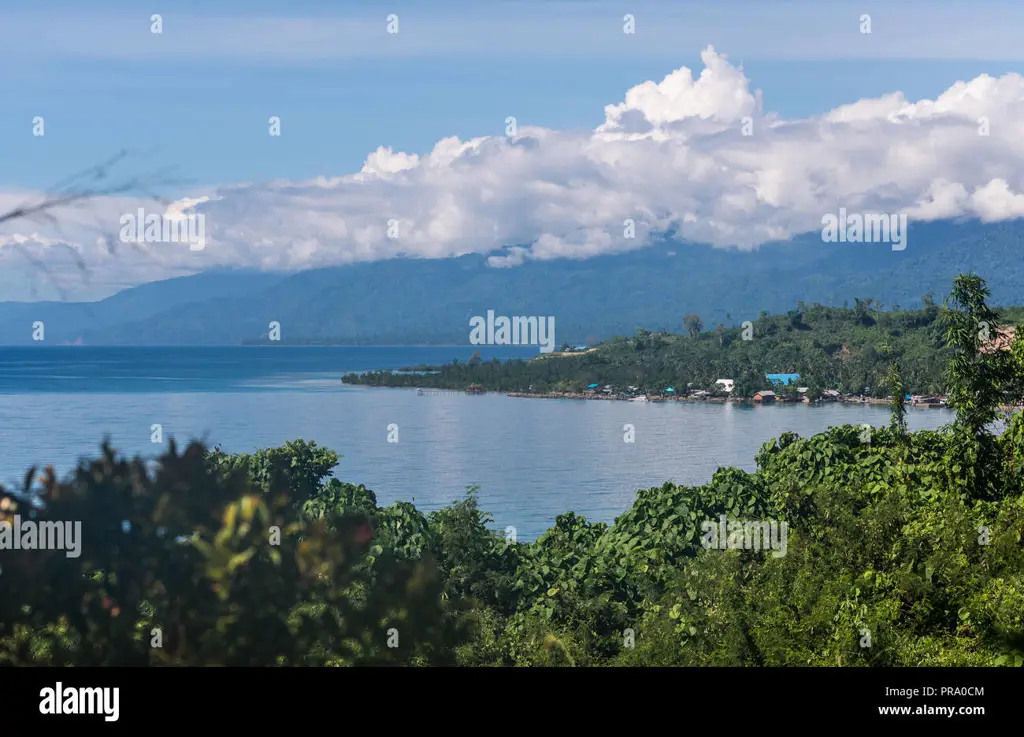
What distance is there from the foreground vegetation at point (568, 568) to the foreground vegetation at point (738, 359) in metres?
19.8

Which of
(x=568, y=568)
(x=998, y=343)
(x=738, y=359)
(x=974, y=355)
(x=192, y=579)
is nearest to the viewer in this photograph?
(x=192, y=579)

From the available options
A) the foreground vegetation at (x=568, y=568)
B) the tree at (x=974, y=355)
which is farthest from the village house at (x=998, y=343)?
the foreground vegetation at (x=568, y=568)

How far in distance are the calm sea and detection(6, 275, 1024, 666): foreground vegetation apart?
666cm

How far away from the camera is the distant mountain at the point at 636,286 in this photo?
3878 cm

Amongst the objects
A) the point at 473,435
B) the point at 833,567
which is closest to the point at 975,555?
the point at 833,567

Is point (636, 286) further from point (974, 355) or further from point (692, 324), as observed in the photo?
point (974, 355)

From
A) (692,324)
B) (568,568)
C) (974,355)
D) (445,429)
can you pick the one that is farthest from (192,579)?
(692,324)

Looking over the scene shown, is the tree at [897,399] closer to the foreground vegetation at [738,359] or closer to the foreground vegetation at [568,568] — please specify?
the foreground vegetation at [568,568]

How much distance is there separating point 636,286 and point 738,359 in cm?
693

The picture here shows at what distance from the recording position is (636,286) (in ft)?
144
